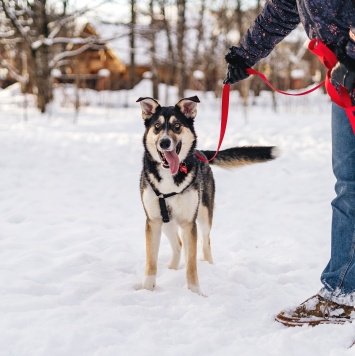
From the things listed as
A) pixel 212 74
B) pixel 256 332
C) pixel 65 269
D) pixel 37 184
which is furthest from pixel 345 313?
pixel 212 74

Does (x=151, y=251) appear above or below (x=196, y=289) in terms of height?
above

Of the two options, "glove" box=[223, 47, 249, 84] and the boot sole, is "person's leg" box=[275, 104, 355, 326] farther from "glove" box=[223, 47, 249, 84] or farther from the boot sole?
"glove" box=[223, 47, 249, 84]

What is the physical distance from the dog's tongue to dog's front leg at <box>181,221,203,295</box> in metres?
0.44

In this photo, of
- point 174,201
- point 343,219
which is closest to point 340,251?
point 343,219

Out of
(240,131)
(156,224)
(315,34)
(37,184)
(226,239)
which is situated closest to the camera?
(315,34)

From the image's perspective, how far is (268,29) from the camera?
2.77 m

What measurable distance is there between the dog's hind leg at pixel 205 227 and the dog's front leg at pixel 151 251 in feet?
1.90

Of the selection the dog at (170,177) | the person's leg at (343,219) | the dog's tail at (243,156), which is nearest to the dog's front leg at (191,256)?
the dog at (170,177)

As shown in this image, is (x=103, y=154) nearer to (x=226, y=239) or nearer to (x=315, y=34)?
(x=226, y=239)

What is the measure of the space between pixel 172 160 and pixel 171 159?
10 mm

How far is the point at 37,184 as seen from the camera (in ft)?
22.5

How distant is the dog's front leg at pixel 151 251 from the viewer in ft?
10.9

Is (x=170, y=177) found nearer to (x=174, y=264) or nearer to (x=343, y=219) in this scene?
(x=174, y=264)

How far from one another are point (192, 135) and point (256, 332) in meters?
1.51
